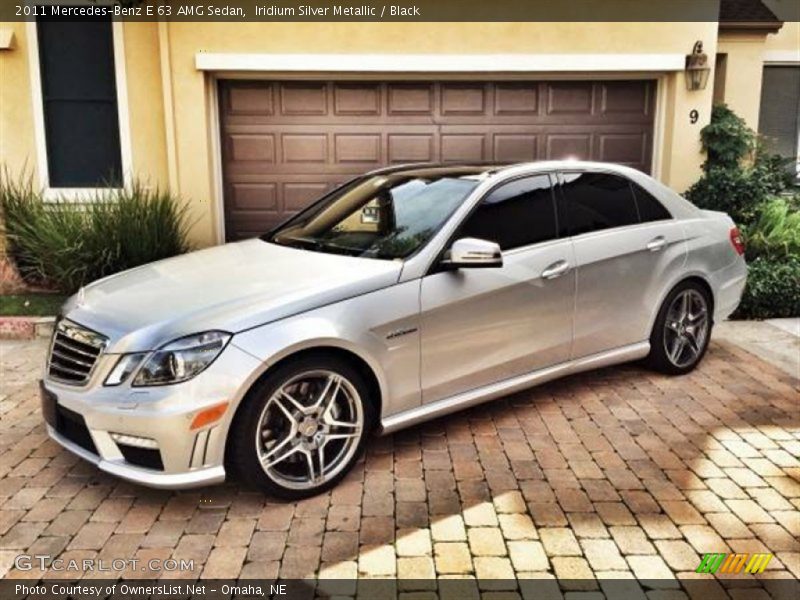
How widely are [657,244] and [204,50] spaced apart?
5936mm

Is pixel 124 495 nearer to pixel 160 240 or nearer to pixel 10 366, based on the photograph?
pixel 10 366

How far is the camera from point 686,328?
570cm

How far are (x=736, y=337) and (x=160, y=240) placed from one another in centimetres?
579

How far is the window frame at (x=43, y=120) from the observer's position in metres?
8.88

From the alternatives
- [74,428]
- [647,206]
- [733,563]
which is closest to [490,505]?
[733,563]

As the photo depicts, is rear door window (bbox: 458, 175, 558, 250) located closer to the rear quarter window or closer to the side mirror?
the side mirror

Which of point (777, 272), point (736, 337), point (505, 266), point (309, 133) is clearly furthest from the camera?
point (309, 133)

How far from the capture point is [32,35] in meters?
8.84

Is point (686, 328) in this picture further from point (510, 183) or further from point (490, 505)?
point (490, 505)

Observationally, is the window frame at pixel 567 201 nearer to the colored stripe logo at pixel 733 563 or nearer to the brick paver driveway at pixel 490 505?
the brick paver driveway at pixel 490 505

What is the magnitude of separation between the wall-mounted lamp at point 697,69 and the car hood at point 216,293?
6694mm

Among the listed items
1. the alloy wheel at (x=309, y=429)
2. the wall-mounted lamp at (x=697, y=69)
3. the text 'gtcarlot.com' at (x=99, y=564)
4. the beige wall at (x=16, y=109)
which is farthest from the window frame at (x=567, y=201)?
the beige wall at (x=16, y=109)

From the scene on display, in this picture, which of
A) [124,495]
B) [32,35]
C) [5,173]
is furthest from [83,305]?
[32,35]

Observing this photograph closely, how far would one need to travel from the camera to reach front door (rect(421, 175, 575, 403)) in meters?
4.25
